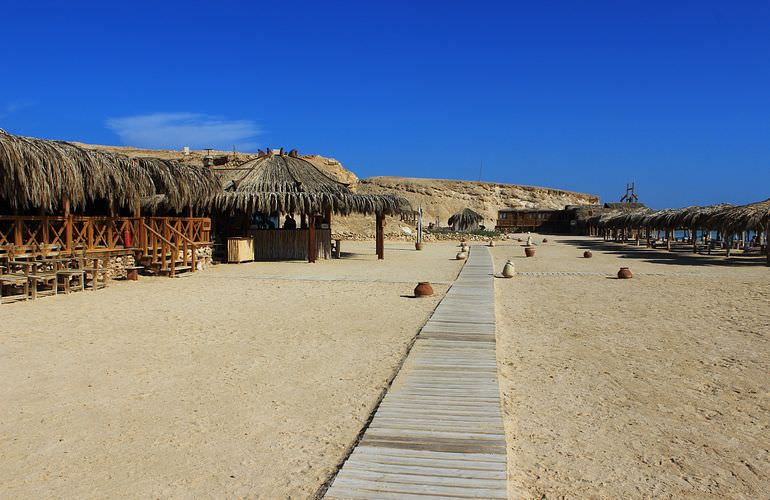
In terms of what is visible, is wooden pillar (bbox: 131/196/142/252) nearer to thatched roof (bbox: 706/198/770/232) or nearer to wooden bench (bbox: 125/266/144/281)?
wooden bench (bbox: 125/266/144/281)

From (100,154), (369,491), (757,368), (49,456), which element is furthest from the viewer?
(100,154)

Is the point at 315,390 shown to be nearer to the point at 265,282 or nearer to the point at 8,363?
the point at 8,363

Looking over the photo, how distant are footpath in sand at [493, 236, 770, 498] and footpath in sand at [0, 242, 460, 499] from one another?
1208 millimetres

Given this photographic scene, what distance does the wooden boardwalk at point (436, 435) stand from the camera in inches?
112

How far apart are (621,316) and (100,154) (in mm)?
10646

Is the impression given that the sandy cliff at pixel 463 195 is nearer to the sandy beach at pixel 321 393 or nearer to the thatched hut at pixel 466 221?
the thatched hut at pixel 466 221

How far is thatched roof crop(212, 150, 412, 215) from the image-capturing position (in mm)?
17219

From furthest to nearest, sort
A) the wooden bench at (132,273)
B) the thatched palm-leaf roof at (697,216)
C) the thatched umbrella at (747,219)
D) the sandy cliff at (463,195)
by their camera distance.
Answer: the sandy cliff at (463,195) → the thatched palm-leaf roof at (697,216) → the thatched umbrella at (747,219) → the wooden bench at (132,273)

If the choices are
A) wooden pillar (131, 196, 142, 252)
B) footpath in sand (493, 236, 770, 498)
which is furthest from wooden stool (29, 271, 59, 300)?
footpath in sand (493, 236, 770, 498)

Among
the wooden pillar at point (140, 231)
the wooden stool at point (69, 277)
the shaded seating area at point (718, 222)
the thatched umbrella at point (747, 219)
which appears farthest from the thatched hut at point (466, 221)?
the wooden stool at point (69, 277)

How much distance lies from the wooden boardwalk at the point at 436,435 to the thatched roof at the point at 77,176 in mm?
8250

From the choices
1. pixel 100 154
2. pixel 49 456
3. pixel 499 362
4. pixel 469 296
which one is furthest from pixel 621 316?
pixel 100 154

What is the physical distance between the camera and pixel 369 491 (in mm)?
2803

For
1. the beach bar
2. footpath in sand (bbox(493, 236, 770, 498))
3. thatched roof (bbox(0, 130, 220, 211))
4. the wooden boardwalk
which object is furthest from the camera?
the beach bar
